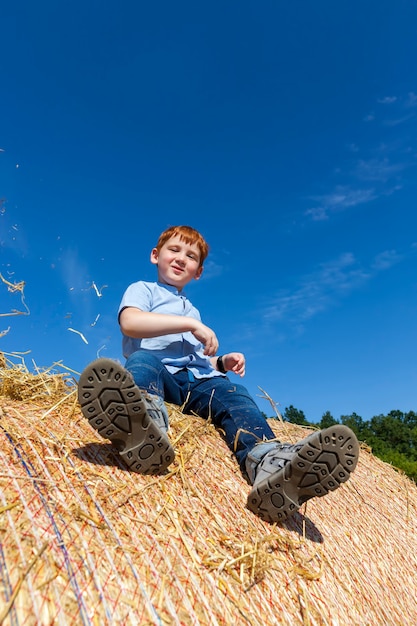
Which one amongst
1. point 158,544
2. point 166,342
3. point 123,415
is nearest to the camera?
point 158,544

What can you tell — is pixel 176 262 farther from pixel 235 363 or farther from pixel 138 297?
pixel 235 363

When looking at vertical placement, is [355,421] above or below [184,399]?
above

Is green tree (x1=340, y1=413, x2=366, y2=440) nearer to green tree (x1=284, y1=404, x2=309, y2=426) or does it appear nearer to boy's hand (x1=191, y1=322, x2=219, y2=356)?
green tree (x1=284, y1=404, x2=309, y2=426)

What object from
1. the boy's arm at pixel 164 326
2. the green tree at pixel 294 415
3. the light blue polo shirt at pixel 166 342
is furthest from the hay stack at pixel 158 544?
the green tree at pixel 294 415

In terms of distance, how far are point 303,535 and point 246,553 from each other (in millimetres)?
552

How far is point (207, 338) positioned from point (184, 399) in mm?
664

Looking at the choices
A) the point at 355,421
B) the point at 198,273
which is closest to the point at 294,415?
the point at 355,421

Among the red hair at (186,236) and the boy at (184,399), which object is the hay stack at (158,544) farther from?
the red hair at (186,236)

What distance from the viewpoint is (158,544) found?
163 cm

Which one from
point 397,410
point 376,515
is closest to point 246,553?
point 376,515

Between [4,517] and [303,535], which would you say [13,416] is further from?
[303,535]

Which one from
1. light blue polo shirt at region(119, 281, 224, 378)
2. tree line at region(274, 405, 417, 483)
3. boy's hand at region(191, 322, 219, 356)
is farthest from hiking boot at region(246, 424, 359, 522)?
tree line at region(274, 405, 417, 483)

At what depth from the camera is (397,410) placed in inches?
465

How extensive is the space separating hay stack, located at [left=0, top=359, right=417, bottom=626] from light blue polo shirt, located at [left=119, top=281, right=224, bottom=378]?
1.09 feet
